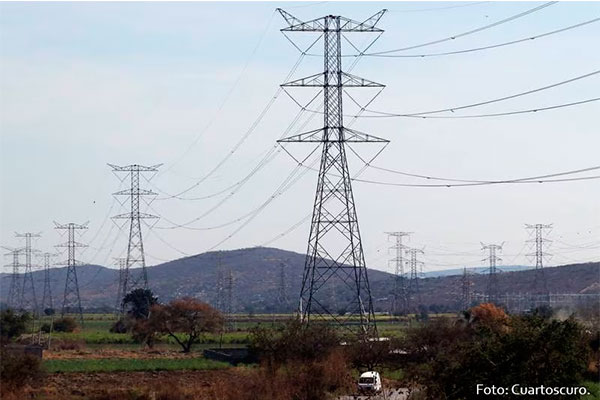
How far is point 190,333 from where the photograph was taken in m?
91.0

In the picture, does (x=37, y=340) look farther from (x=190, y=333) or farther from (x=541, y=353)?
(x=541, y=353)

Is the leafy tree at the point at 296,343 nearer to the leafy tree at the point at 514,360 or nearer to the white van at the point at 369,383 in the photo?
the white van at the point at 369,383

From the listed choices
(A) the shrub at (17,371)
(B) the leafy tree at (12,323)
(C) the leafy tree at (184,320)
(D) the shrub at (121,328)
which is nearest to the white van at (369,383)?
(A) the shrub at (17,371)

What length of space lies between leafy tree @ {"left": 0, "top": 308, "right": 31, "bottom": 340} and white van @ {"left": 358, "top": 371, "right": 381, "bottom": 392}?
178 feet

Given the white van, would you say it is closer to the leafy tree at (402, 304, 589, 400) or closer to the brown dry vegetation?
the brown dry vegetation

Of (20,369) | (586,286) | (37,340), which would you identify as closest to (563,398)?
(20,369)

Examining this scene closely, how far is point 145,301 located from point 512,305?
5843cm

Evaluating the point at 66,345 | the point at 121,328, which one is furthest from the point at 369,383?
the point at 121,328

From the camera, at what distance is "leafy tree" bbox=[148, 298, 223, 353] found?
8944 cm

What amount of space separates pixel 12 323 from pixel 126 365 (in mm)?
32248

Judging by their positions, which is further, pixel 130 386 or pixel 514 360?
pixel 130 386

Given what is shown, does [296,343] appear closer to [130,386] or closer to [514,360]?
[130,386]

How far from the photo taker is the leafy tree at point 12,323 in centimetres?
9107

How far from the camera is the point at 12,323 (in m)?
93.4
